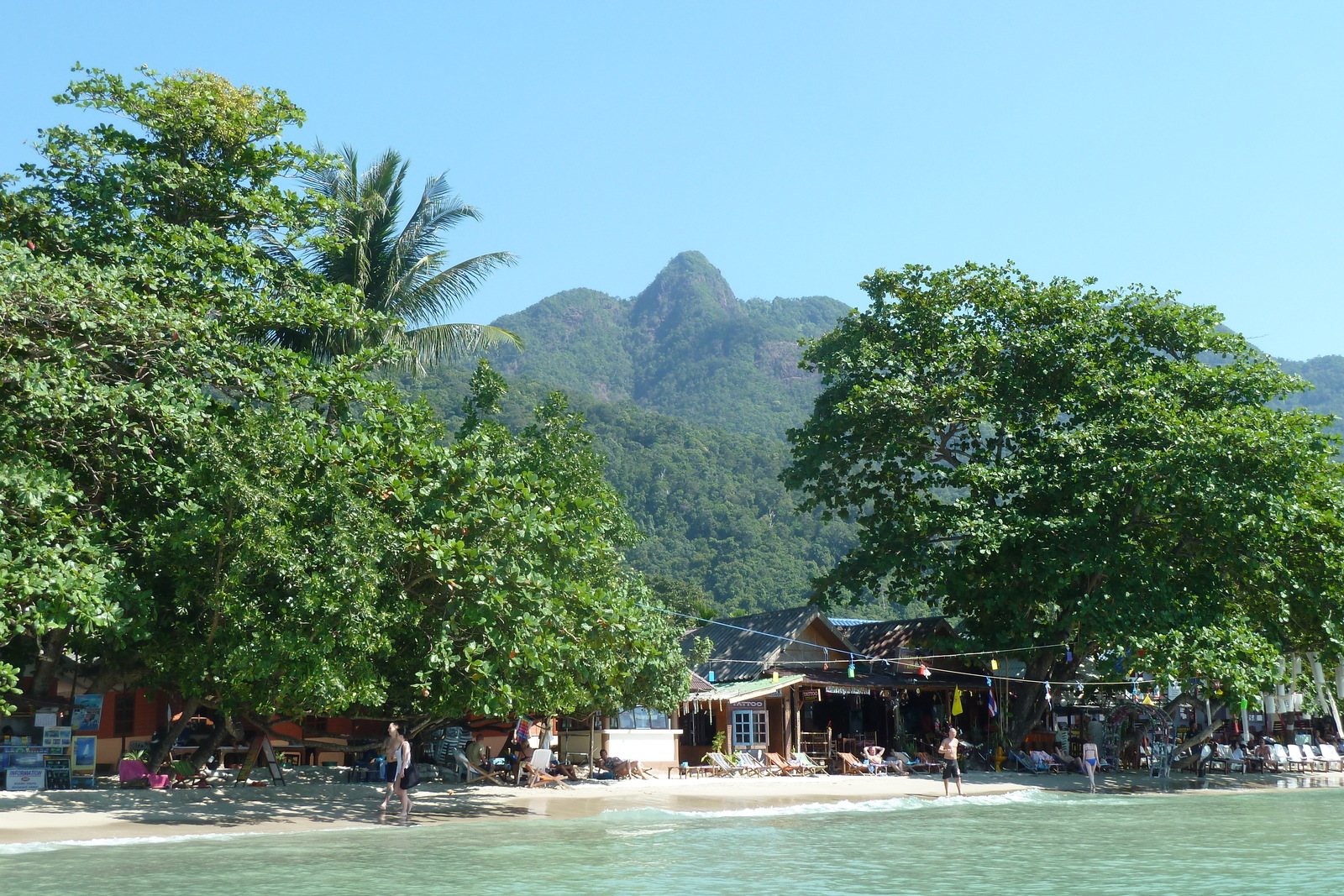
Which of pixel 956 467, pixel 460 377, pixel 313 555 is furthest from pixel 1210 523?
pixel 460 377

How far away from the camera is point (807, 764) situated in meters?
24.8

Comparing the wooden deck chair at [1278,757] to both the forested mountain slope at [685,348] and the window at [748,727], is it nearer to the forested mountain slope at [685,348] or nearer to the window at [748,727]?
the window at [748,727]

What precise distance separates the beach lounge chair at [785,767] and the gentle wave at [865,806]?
480 centimetres

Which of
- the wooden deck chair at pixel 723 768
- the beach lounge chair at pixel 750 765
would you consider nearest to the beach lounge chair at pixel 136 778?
the wooden deck chair at pixel 723 768

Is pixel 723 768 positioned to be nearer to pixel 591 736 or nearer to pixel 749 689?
pixel 749 689

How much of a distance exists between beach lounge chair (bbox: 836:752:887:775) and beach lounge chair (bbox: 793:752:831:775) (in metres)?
0.47

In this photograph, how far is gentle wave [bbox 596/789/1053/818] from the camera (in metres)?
16.5

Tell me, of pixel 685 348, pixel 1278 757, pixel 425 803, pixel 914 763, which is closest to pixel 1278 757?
pixel 1278 757

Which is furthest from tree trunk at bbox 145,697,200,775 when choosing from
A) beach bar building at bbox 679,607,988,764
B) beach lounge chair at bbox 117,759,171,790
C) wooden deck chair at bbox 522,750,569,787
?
beach bar building at bbox 679,607,988,764

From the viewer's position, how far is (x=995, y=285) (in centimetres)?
2698

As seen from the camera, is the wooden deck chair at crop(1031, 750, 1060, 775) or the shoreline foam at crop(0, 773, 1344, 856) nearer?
the shoreline foam at crop(0, 773, 1344, 856)

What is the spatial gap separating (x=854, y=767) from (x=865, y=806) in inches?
274

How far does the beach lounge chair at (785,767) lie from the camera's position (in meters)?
24.2

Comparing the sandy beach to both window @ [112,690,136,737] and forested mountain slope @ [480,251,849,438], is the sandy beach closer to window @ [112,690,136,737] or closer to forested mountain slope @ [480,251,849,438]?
window @ [112,690,136,737]
